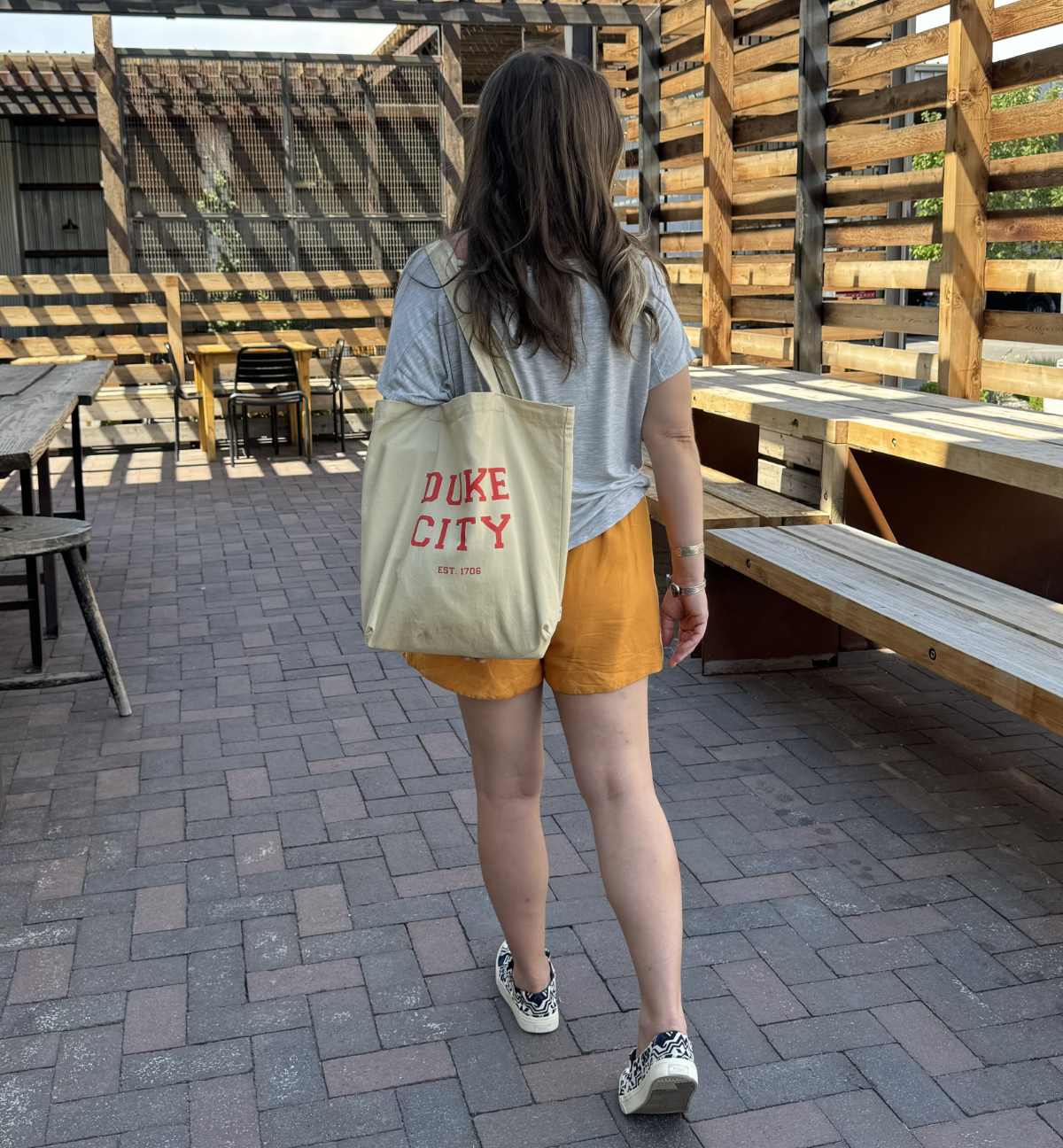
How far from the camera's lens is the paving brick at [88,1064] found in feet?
7.57

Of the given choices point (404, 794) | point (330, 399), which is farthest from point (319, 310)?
point (404, 794)

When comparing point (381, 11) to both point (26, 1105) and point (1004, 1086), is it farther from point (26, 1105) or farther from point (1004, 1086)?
point (1004, 1086)

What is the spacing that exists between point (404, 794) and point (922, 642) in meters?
→ 1.48

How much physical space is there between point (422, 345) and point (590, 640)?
54 cm

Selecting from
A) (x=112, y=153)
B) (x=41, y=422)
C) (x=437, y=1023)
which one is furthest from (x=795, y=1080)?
(x=112, y=153)

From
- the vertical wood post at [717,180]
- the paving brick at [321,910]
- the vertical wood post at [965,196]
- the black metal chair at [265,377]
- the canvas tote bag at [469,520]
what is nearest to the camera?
the canvas tote bag at [469,520]

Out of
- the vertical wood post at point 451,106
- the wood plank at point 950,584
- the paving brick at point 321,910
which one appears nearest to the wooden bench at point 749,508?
the wood plank at point 950,584

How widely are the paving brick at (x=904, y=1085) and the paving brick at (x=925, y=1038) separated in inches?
1.0

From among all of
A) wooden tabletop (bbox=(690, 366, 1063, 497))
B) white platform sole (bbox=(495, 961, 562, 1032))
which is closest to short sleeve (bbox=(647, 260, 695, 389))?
white platform sole (bbox=(495, 961, 562, 1032))

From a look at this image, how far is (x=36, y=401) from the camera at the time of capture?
482cm

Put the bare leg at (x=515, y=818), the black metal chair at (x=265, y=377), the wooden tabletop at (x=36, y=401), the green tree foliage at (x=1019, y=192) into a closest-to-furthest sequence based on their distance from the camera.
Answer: the bare leg at (x=515, y=818) → the wooden tabletop at (x=36, y=401) → the black metal chair at (x=265, y=377) → the green tree foliage at (x=1019, y=192)

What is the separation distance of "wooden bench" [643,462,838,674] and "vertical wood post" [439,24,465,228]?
813cm

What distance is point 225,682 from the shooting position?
4695mm

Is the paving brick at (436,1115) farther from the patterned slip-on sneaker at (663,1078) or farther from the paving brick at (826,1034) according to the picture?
the paving brick at (826,1034)
